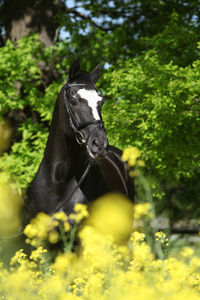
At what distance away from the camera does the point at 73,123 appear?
4438 mm

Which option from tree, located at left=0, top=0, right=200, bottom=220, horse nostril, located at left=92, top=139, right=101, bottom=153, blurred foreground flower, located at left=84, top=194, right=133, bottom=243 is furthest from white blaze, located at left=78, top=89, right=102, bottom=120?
tree, located at left=0, top=0, right=200, bottom=220

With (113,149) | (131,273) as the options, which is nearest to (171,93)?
(113,149)

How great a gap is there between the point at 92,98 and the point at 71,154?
68 cm

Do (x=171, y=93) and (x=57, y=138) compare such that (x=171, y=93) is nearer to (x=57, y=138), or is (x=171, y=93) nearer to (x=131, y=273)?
(x=57, y=138)

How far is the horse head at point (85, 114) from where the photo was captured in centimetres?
411

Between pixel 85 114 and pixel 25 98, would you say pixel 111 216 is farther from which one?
pixel 25 98

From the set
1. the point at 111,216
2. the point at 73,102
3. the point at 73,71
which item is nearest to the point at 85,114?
the point at 73,102

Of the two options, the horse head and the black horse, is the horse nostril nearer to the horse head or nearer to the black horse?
the horse head

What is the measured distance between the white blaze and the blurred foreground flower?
3.06 feet

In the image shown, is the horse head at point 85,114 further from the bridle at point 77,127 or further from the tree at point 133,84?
the tree at point 133,84

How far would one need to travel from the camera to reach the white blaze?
431 cm

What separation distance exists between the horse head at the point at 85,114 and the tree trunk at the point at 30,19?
233 inches

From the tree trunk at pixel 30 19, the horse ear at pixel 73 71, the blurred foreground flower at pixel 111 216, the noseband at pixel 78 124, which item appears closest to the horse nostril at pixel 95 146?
the noseband at pixel 78 124

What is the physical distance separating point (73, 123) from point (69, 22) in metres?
5.78
